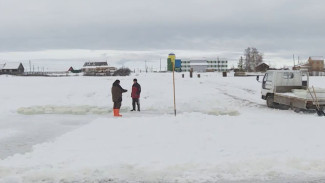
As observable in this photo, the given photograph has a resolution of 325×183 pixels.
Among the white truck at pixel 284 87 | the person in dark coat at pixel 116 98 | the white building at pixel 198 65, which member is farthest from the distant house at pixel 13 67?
the white truck at pixel 284 87

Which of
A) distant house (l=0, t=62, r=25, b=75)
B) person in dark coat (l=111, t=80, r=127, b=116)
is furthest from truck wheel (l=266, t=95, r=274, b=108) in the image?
distant house (l=0, t=62, r=25, b=75)

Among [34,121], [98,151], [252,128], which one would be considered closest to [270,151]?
[252,128]

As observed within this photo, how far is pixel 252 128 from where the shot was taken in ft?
39.4

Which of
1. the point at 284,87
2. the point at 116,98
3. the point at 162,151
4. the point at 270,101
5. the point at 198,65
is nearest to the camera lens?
the point at 162,151

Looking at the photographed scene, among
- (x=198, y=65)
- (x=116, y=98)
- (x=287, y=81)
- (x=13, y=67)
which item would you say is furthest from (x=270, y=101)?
(x=198, y=65)

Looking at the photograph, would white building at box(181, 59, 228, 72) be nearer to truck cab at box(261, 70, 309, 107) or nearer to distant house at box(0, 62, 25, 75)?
distant house at box(0, 62, 25, 75)

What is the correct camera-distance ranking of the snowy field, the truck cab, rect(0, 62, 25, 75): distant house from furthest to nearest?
rect(0, 62, 25, 75): distant house
the truck cab
the snowy field

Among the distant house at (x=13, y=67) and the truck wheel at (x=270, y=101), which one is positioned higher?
the distant house at (x=13, y=67)

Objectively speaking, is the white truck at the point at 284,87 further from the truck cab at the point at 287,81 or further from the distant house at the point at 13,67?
the distant house at the point at 13,67

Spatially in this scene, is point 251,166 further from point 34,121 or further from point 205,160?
point 34,121

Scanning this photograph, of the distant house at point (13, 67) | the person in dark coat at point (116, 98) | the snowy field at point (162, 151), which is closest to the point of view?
the snowy field at point (162, 151)

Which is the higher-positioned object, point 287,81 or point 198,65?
point 198,65

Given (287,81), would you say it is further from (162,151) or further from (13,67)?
(13,67)

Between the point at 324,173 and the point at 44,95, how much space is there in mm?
23081
